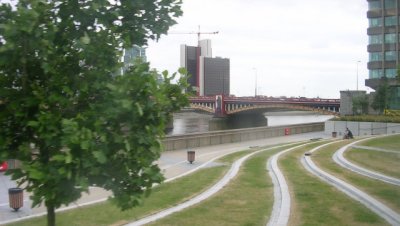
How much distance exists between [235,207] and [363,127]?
44823mm

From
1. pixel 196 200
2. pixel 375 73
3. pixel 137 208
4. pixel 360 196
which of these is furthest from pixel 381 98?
pixel 137 208

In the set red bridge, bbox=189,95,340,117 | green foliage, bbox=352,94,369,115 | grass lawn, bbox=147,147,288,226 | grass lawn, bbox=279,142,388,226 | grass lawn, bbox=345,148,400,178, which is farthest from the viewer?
red bridge, bbox=189,95,340,117

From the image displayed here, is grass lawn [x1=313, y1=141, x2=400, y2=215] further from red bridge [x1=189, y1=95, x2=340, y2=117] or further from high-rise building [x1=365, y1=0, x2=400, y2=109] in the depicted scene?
high-rise building [x1=365, y1=0, x2=400, y2=109]

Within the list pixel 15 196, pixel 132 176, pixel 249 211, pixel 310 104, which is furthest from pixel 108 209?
pixel 310 104

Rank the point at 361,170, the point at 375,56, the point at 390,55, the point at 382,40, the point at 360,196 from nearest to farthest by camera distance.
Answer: the point at 360,196 → the point at 361,170 → the point at 390,55 → the point at 382,40 → the point at 375,56

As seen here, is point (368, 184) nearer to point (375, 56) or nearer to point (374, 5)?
point (375, 56)

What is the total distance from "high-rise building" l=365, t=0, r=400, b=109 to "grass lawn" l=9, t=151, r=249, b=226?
73204 millimetres

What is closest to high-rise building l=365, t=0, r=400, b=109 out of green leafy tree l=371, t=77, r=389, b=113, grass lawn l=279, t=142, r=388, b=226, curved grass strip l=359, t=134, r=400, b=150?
green leafy tree l=371, t=77, r=389, b=113

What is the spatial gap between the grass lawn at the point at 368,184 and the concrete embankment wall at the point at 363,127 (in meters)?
29.4

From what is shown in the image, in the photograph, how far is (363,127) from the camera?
5578 cm

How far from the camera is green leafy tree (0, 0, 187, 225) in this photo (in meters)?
5.53

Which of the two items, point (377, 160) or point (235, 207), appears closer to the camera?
point (235, 207)

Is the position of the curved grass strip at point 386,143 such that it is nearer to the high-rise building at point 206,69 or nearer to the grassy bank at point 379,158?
the grassy bank at point 379,158

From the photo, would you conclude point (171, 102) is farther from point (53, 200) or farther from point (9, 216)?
point (9, 216)
